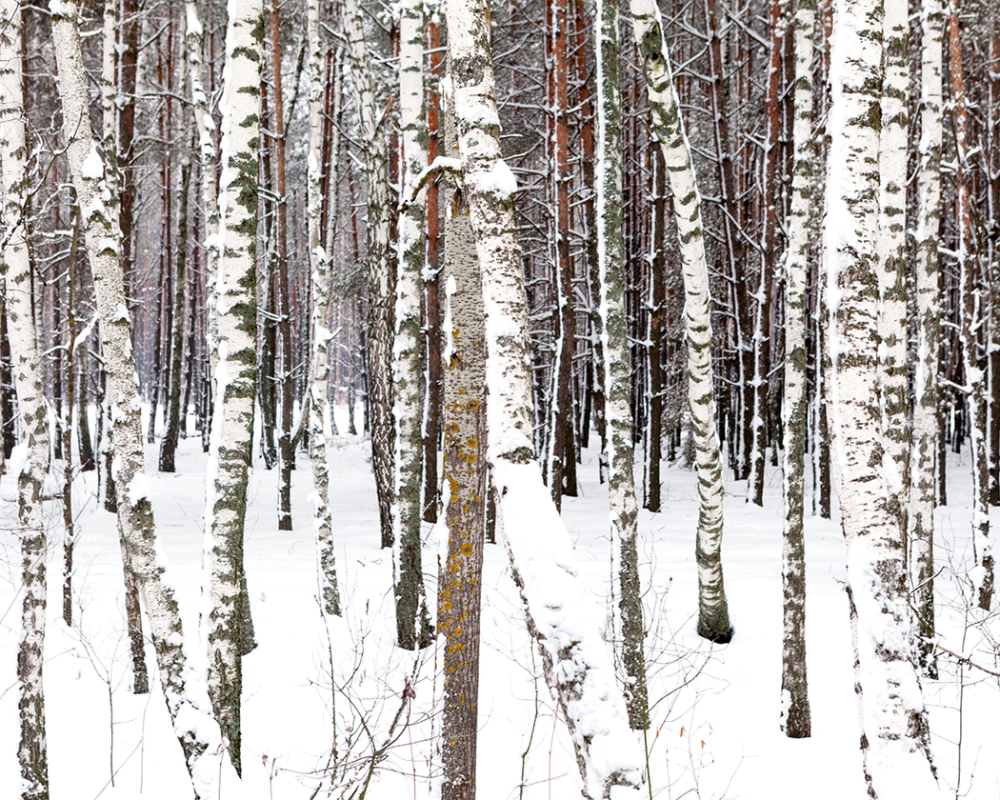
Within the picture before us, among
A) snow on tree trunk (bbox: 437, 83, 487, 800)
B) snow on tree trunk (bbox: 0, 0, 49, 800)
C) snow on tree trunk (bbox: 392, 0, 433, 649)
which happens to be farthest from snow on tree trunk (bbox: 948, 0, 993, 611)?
snow on tree trunk (bbox: 0, 0, 49, 800)

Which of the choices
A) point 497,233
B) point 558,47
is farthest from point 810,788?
point 558,47

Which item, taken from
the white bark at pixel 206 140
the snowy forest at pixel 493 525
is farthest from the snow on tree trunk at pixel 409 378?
the white bark at pixel 206 140

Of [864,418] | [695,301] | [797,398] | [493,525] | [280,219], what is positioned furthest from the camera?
[280,219]

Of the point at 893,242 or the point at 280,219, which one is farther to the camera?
the point at 280,219

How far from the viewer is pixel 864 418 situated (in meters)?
2.73

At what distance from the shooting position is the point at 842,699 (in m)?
6.23

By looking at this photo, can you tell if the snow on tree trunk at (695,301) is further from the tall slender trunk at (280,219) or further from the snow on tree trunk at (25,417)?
the tall slender trunk at (280,219)

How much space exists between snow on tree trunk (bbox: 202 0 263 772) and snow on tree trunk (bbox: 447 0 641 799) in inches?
76.2

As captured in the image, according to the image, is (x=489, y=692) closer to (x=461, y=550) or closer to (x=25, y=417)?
(x=461, y=550)

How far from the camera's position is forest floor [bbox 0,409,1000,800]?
512cm

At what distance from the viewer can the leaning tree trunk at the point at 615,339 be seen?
5953 mm

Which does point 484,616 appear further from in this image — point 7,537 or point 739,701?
point 7,537

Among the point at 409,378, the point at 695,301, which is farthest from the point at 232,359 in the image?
the point at 695,301

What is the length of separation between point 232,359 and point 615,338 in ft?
10.4
